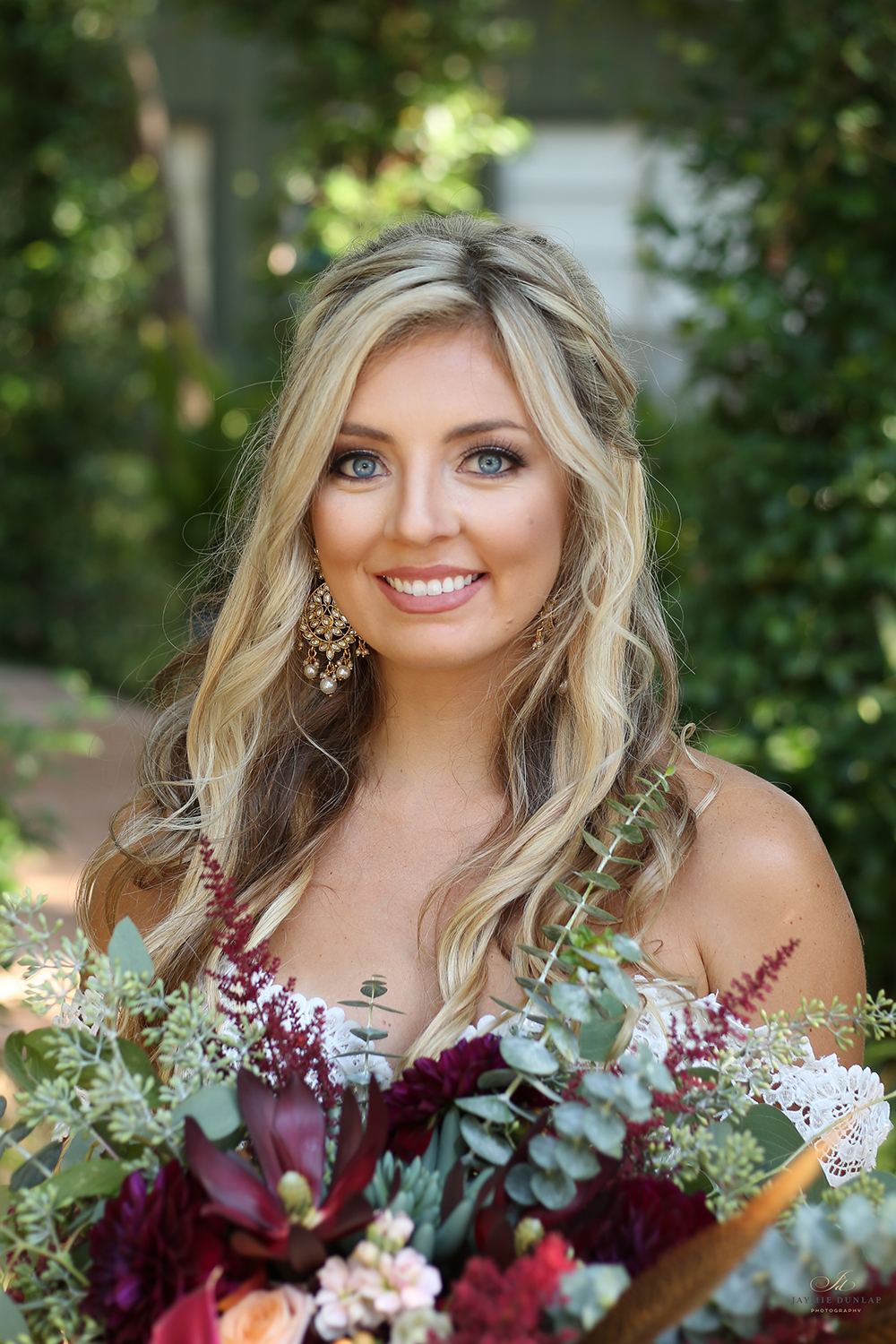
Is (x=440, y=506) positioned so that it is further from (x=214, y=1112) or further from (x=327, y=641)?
(x=214, y=1112)

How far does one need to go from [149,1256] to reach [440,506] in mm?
1146

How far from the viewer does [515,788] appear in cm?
A: 214

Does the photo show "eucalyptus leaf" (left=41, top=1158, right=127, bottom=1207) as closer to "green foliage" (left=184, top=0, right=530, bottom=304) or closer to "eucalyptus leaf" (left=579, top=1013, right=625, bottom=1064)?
"eucalyptus leaf" (left=579, top=1013, right=625, bottom=1064)

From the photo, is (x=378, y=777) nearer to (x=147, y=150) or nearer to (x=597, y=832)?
(x=597, y=832)

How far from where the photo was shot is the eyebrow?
1907 mm

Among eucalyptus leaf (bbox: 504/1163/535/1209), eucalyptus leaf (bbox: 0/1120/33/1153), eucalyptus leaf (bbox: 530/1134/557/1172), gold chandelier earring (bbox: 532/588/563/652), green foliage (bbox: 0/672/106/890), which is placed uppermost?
gold chandelier earring (bbox: 532/588/563/652)

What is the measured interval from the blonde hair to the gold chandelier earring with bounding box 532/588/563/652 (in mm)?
11

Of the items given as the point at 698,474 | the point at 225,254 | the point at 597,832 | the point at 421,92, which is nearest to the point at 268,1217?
the point at 597,832

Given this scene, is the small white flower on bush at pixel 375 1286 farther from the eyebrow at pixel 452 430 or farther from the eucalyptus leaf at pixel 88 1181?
the eyebrow at pixel 452 430

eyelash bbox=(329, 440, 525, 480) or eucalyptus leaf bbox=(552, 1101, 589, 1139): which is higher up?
eyelash bbox=(329, 440, 525, 480)

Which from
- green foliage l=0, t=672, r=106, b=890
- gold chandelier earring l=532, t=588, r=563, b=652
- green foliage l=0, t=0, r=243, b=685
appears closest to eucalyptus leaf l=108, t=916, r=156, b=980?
gold chandelier earring l=532, t=588, r=563, b=652

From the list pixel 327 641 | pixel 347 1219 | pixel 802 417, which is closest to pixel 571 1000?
pixel 347 1219

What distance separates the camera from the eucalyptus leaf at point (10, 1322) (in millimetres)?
987

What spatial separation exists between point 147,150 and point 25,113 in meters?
A: 0.85
